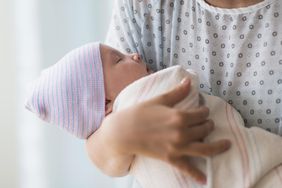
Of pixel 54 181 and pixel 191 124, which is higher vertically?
pixel 191 124

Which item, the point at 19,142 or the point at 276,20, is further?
the point at 19,142

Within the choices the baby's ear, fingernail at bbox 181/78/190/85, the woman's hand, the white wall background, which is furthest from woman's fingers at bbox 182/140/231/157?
the white wall background

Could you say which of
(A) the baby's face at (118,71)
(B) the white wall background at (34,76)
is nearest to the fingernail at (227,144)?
(A) the baby's face at (118,71)

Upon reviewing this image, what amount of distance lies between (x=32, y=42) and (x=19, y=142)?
0.31 m

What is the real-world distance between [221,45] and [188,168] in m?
0.32

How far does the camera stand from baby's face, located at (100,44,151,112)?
0.94 metres

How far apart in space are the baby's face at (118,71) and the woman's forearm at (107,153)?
0.09m

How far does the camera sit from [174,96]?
2.62ft

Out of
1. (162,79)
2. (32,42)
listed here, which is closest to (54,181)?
(32,42)

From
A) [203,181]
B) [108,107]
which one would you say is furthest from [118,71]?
[203,181]

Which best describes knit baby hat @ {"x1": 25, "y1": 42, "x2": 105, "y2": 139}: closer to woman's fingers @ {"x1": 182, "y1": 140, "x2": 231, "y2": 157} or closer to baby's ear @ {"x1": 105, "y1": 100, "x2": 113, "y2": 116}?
baby's ear @ {"x1": 105, "y1": 100, "x2": 113, "y2": 116}

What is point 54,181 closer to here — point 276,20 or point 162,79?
point 162,79

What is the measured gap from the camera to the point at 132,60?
96 centimetres

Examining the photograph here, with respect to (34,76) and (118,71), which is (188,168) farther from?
(34,76)
